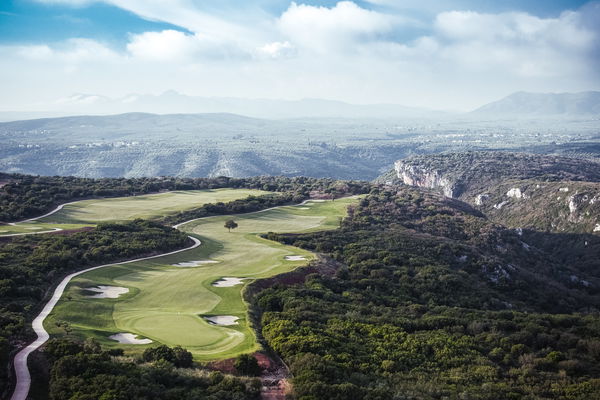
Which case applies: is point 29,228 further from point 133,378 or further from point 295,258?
point 133,378

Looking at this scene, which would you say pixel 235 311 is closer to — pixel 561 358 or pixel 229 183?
pixel 561 358

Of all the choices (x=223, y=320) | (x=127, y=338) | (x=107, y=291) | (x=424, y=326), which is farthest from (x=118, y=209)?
(x=424, y=326)

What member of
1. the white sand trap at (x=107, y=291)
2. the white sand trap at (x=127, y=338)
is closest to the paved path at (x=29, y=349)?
the white sand trap at (x=107, y=291)

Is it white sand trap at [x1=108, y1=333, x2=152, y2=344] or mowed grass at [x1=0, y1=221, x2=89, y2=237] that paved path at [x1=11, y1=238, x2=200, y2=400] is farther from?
mowed grass at [x1=0, y1=221, x2=89, y2=237]

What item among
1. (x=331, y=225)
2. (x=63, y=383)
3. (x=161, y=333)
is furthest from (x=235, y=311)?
(x=331, y=225)

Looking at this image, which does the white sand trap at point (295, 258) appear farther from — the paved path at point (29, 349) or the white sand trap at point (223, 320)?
the paved path at point (29, 349)

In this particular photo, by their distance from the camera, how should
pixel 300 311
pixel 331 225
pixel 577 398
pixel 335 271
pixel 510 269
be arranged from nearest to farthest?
pixel 577 398 < pixel 300 311 < pixel 335 271 < pixel 510 269 < pixel 331 225
